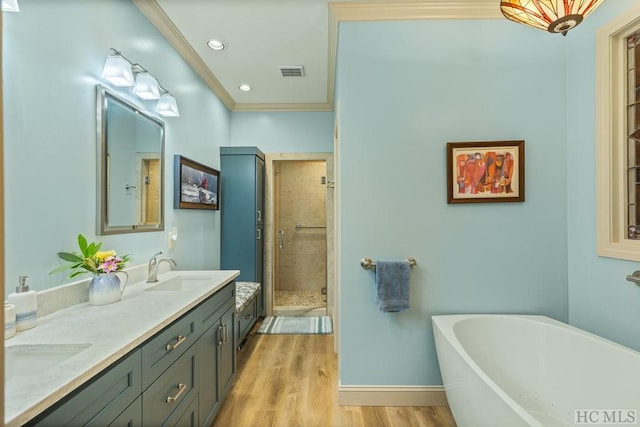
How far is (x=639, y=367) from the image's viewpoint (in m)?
1.35

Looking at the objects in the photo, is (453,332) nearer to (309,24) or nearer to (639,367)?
(639,367)

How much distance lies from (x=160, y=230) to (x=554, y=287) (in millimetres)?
2779

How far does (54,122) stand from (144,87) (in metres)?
0.65

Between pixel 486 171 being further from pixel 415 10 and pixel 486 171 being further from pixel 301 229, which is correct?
pixel 301 229

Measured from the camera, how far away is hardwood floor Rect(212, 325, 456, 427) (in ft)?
6.06

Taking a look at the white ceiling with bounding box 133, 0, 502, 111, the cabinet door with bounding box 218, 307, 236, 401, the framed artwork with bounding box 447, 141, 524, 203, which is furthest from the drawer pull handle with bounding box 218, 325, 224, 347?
the white ceiling with bounding box 133, 0, 502, 111

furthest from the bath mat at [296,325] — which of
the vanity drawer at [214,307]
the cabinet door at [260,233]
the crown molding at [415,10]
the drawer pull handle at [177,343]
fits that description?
the crown molding at [415,10]

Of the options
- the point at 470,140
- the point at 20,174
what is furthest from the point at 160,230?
the point at 470,140

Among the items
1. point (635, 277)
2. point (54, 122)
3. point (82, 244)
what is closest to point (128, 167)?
point (54, 122)

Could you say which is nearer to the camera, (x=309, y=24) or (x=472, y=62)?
(x=472, y=62)

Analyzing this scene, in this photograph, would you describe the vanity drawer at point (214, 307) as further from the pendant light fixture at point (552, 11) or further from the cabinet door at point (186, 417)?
the pendant light fixture at point (552, 11)

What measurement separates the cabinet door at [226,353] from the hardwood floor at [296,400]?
0.18 metres

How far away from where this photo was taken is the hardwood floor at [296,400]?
1.85 m

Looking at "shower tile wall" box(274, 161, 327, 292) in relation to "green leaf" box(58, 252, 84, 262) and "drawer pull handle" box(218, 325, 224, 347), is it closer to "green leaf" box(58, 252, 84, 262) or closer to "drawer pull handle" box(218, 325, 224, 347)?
"drawer pull handle" box(218, 325, 224, 347)
